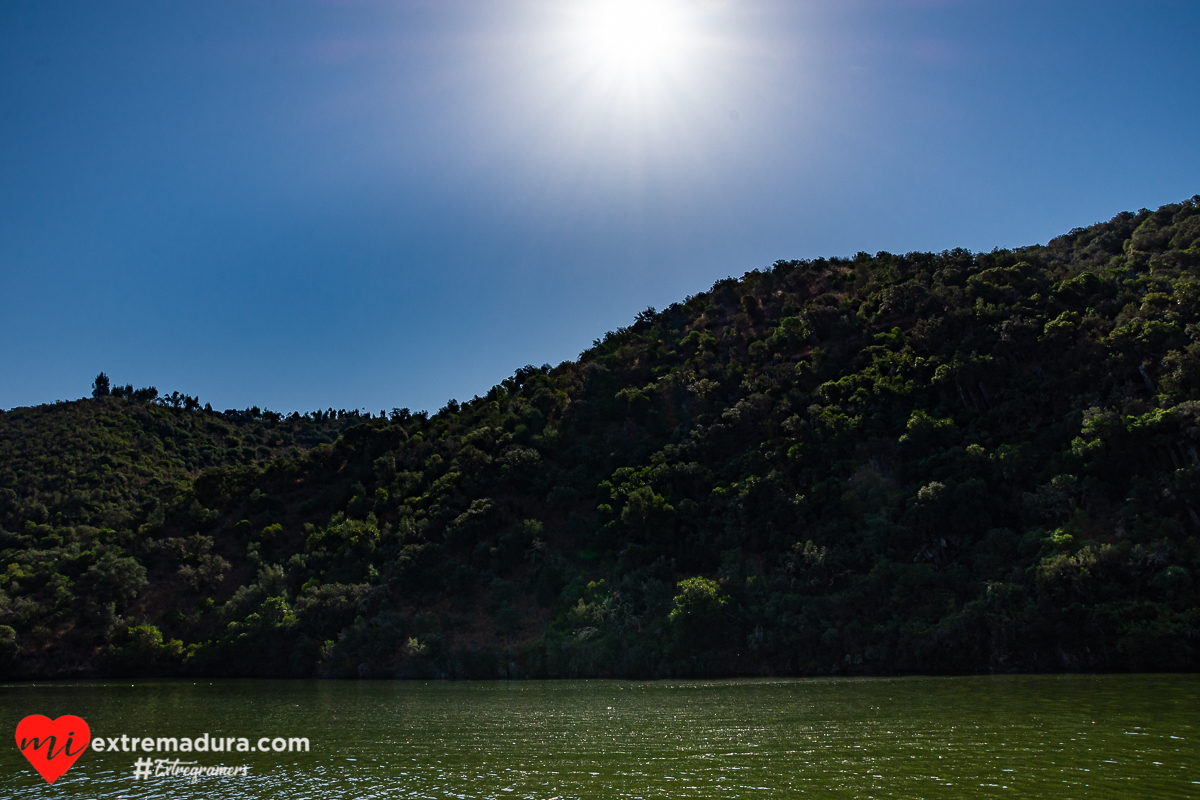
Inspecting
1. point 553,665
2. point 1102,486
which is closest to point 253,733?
point 553,665

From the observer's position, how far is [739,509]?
2499 inches

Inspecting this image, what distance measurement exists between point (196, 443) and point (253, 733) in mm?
107711

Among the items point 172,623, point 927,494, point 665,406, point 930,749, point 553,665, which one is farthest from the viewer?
point 665,406

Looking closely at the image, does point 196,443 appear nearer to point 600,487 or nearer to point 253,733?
point 600,487

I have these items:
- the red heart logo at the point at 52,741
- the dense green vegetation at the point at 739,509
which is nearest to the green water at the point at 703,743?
the red heart logo at the point at 52,741

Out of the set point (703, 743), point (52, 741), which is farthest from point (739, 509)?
point (52, 741)

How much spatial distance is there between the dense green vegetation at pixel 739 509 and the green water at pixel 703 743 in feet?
36.6

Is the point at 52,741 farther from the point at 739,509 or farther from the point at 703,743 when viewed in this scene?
the point at 739,509

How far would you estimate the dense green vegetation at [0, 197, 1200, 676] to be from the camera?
48344 mm

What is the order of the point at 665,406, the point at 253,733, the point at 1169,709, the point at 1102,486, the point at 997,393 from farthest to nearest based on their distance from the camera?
the point at 665,406
the point at 997,393
the point at 1102,486
the point at 253,733
the point at 1169,709

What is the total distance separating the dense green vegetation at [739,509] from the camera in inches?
1903

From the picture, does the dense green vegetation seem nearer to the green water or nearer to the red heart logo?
the green water

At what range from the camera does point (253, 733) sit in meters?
28.2

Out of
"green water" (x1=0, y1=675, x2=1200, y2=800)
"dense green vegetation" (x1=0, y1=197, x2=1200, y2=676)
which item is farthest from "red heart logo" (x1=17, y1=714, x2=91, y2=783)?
"dense green vegetation" (x1=0, y1=197, x2=1200, y2=676)
